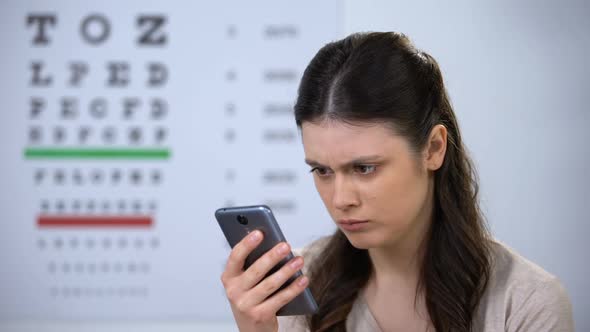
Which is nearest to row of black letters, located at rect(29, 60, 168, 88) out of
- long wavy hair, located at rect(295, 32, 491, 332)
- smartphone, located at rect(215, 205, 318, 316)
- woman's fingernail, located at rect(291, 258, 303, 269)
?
long wavy hair, located at rect(295, 32, 491, 332)

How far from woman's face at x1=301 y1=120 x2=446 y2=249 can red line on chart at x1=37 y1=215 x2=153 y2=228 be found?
102 cm

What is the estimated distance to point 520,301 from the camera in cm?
116

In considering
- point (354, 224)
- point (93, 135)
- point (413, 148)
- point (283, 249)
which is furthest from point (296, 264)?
point (93, 135)

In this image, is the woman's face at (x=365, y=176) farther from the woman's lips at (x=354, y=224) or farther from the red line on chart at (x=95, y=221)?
the red line on chart at (x=95, y=221)

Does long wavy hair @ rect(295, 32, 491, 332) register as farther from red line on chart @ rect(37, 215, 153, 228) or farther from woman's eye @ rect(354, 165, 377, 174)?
red line on chart @ rect(37, 215, 153, 228)

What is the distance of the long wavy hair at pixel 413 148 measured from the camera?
3.65 ft

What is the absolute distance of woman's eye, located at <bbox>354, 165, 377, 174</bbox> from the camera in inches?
43.2

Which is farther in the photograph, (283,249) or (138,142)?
(138,142)

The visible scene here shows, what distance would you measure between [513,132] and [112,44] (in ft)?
4.33

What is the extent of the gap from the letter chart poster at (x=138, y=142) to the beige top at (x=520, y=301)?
0.85 meters

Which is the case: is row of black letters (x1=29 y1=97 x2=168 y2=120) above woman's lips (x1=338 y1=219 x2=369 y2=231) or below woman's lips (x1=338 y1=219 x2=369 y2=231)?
above

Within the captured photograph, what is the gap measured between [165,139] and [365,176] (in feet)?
3.50

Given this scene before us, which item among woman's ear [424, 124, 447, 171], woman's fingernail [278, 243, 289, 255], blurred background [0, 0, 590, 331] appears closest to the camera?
woman's fingernail [278, 243, 289, 255]

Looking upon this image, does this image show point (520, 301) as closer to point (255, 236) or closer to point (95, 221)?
point (255, 236)
